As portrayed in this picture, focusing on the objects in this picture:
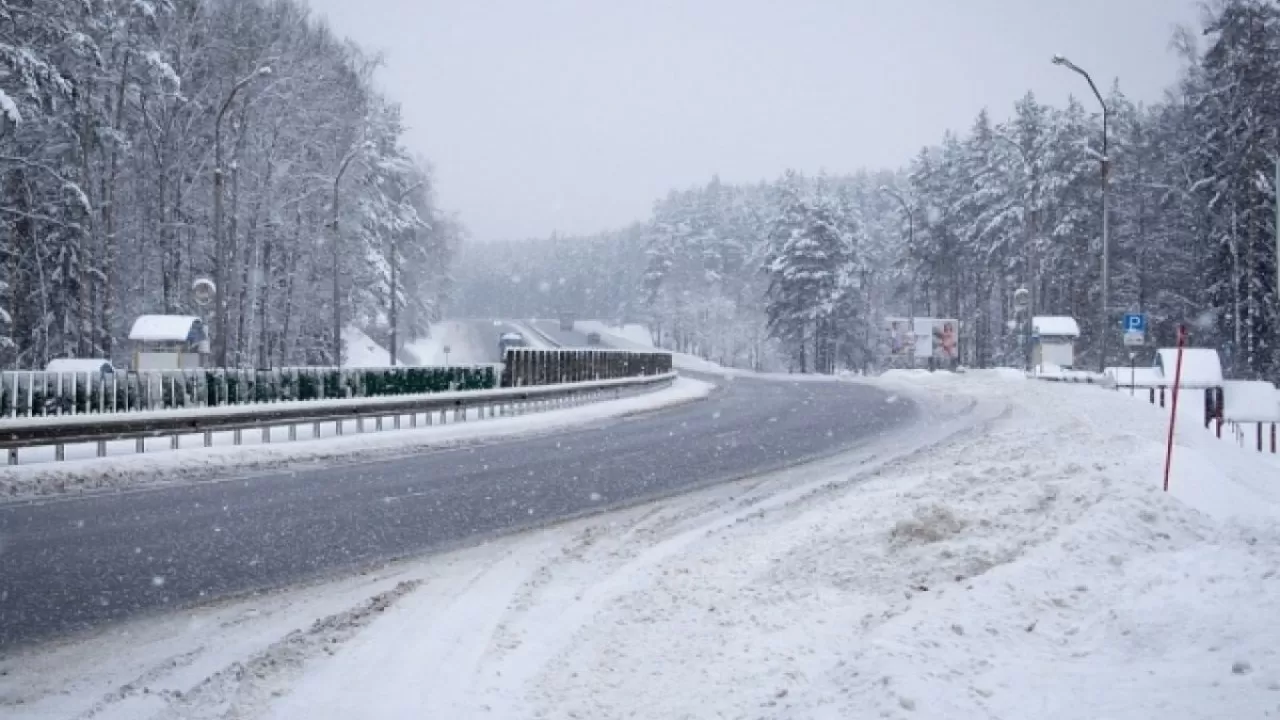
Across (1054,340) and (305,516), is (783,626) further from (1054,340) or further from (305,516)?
(1054,340)

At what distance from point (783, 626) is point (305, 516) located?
6278 millimetres

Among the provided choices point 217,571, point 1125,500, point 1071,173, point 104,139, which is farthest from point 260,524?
point 1071,173

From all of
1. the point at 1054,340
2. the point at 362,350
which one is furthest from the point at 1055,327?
the point at 362,350

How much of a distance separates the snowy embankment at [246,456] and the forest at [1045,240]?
18653 mm

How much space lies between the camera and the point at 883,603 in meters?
6.55

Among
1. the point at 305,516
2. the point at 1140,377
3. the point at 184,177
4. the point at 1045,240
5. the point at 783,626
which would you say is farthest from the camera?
the point at 1045,240

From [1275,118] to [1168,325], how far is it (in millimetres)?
17056

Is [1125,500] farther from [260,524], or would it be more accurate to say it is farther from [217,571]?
[260,524]

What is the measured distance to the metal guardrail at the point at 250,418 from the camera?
1468cm

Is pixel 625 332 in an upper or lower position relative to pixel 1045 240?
lower

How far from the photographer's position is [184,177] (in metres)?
39.0

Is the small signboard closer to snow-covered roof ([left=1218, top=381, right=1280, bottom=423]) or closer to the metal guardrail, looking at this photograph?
snow-covered roof ([left=1218, top=381, right=1280, bottom=423])

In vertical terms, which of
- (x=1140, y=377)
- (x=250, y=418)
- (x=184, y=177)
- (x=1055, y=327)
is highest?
(x=184, y=177)

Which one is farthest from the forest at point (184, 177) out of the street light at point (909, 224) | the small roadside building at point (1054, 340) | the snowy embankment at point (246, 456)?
the small roadside building at point (1054, 340)
